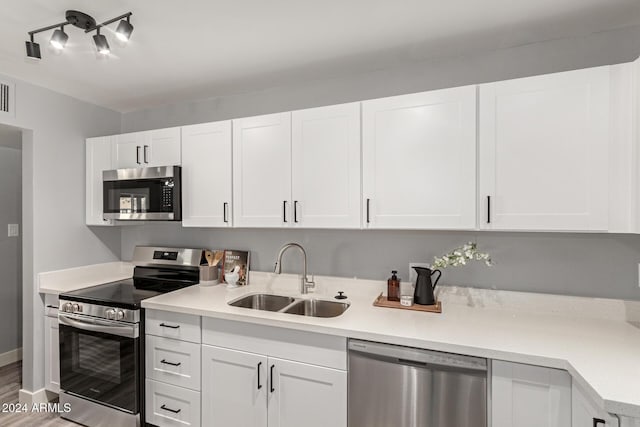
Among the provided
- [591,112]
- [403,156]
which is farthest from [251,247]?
[591,112]

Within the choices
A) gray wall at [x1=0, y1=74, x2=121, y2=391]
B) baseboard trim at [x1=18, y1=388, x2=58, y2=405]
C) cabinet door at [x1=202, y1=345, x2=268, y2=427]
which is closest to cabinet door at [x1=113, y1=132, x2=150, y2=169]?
gray wall at [x1=0, y1=74, x2=121, y2=391]

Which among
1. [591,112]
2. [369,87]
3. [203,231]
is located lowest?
[203,231]

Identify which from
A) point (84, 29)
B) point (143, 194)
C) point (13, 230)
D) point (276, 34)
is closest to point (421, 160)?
point (276, 34)

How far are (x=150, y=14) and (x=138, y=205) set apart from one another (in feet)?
4.80

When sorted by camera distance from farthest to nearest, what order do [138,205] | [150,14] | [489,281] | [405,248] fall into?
[138,205]
[405,248]
[489,281]
[150,14]

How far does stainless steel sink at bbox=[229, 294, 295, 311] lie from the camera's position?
2.27 metres

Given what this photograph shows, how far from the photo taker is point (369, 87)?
2.24m

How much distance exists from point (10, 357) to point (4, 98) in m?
2.57

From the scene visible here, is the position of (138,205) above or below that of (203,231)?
above

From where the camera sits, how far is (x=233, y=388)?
6.06 ft

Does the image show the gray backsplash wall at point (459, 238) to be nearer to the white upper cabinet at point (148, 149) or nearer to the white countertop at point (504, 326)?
the white countertop at point (504, 326)

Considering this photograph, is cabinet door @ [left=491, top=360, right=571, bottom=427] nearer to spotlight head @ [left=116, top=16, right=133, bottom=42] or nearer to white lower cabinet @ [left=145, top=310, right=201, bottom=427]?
white lower cabinet @ [left=145, top=310, right=201, bottom=427]

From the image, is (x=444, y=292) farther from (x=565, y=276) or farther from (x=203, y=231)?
(x=203, y=231)

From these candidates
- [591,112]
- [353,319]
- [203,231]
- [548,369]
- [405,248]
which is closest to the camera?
[548,369]
